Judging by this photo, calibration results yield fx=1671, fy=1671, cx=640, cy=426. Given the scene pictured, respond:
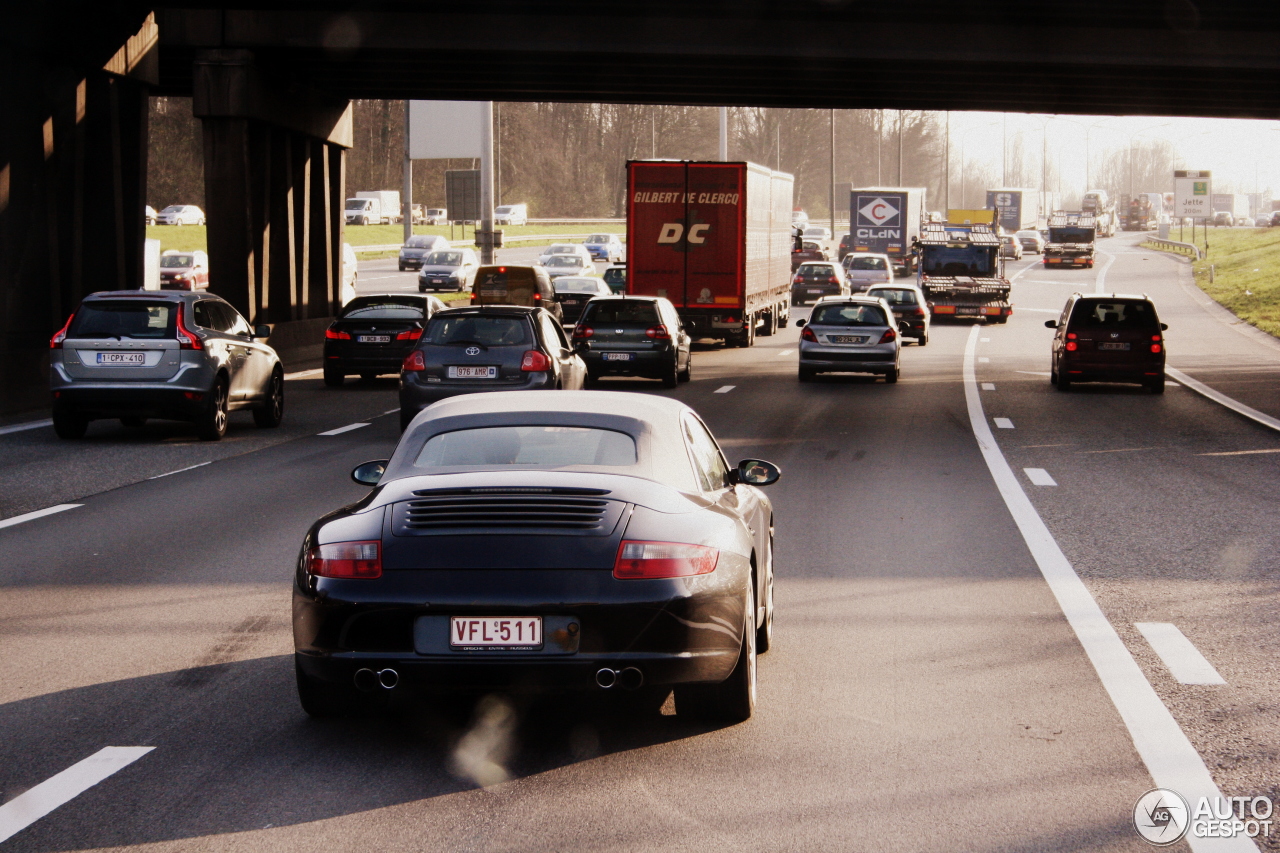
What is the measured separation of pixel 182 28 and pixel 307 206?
24.3 ft

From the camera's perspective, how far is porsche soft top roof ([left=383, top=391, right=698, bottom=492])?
6.39 meters

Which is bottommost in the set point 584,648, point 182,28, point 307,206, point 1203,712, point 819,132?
point 1203,712

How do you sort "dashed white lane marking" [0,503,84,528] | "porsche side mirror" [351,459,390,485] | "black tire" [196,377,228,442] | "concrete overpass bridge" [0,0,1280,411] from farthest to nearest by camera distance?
"concrete overpass bridge" [0,0,1280,411], "black tire" [196,377,228,442], "dashed white lane marking" [0,503,84,528], "porsche side mirror" [351,459,390,485]

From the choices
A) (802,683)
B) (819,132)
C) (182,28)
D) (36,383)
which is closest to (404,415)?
(36,383)

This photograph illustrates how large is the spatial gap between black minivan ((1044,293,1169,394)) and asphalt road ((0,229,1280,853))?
443 inches

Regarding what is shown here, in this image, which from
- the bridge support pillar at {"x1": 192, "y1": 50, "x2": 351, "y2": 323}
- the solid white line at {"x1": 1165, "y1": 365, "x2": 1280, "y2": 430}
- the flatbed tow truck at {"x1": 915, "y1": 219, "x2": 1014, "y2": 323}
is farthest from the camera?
the flatbed tow truck at {"x1": 915, "y1": 219, "x2": 1014, "y2": 323}

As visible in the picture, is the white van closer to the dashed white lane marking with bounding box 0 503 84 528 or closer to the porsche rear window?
the dashed white lane marking with bounding box 0 503 84 528

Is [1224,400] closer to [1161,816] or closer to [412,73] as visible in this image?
[412,73]

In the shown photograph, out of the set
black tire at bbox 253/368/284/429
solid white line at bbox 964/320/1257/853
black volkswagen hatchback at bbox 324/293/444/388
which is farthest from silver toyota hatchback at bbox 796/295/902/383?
solid white line at bbox 964/320/1257/853

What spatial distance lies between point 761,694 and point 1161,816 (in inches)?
80.1

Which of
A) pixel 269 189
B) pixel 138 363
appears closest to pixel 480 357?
pixel 138 363

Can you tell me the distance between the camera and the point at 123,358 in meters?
18.0

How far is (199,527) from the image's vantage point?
11.9 m

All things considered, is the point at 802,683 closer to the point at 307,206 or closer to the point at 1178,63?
the point at 1178,63
